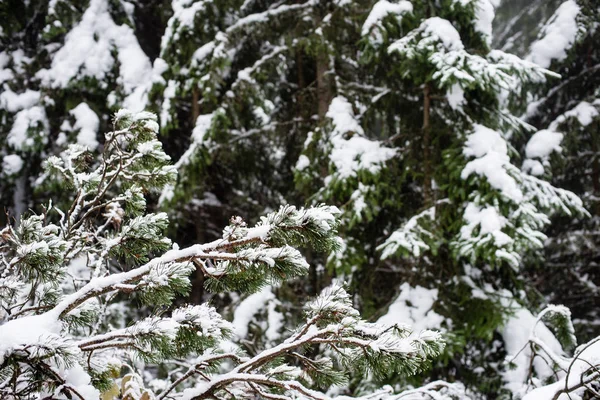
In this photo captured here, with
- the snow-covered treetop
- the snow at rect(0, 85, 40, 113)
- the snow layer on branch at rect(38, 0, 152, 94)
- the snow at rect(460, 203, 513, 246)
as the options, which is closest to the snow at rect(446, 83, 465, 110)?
the snow at rect(460, 203, 513, 246)

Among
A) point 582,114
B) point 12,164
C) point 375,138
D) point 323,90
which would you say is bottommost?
point 12,164

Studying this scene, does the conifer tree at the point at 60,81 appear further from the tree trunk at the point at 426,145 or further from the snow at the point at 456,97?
the snow at the point at 456,97

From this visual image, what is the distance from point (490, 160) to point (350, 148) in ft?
4.87

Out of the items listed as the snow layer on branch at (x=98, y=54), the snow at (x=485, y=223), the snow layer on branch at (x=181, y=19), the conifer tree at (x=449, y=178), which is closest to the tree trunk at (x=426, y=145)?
the conifer tree at (x=449, y=178)

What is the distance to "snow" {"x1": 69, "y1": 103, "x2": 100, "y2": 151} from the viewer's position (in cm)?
735

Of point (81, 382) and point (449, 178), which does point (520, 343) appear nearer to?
point (449, 178)

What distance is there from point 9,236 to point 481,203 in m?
4.01

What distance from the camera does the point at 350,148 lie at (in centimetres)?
541

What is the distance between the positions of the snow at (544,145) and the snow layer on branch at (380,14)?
130 inches

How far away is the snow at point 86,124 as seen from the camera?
24.1 feet

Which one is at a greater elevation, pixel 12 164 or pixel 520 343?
pixel 12 164

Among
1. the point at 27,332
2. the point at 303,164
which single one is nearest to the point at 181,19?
the point at 303,164

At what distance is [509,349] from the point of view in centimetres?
501

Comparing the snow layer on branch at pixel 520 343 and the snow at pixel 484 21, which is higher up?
the snow at pixel 484 21
